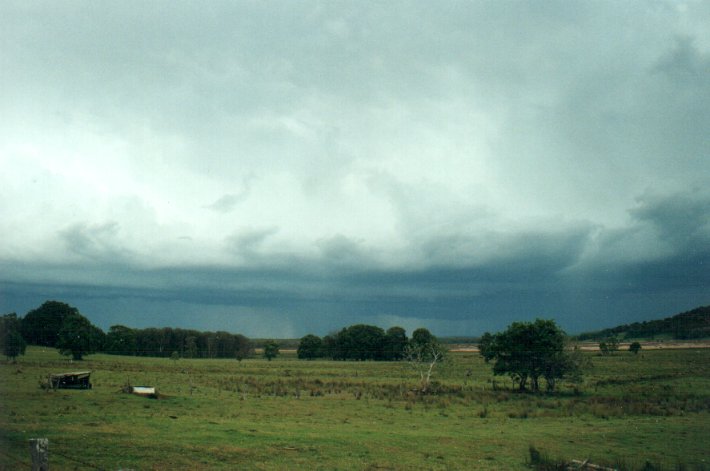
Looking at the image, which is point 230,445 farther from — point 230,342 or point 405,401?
point 230,342

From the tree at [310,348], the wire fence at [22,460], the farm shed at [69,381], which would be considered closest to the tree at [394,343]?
the tree at [310,348]

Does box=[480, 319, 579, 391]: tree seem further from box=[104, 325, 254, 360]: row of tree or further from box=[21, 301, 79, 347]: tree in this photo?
box=[104, 325, 254, 360]: row of tree

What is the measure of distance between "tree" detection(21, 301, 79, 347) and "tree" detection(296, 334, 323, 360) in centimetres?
6647

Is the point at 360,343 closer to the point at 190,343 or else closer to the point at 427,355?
the point at 190,343

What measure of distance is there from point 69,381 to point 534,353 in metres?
47.6

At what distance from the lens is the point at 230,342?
571 feet

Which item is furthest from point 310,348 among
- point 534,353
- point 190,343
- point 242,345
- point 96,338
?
point 534,353

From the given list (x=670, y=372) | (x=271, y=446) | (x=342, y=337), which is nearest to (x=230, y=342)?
(x=342, y=337)

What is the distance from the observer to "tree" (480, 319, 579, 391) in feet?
201

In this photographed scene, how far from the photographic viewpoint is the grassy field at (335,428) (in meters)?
22.6

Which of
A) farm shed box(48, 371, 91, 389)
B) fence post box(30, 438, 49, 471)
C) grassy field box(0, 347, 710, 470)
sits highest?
fence post box(30, 438, 49, 471)

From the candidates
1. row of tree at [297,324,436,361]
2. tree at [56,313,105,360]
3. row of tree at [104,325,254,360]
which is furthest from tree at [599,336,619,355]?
tree at [56,313,105,360]

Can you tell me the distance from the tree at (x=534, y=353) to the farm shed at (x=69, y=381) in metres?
44.2

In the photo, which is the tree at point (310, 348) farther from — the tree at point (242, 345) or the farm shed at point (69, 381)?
the farm shed at point (69, 381)
